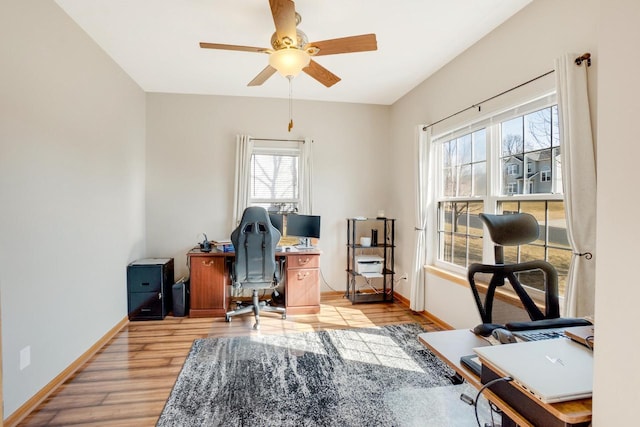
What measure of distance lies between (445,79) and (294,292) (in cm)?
288

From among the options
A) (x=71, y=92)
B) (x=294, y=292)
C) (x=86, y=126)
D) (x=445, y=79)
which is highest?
(x=445, y=79)

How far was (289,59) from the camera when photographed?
2047 mm

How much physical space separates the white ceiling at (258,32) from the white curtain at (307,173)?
84 centimetres

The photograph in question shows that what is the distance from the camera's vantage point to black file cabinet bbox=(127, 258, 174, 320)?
10.7ft

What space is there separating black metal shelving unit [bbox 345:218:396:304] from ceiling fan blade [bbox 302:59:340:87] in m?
1.91

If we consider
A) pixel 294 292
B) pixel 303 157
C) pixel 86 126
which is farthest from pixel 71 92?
pixel 294 292

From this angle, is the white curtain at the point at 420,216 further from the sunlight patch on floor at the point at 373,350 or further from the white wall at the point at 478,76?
the sunlight patch on floor at the point at 373,350

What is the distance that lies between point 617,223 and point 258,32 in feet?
8.81

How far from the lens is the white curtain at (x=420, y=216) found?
133 inches

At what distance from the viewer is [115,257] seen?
301 centimetres

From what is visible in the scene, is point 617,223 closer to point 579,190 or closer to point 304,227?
point 579,190

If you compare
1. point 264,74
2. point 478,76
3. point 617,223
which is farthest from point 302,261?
point 617,223

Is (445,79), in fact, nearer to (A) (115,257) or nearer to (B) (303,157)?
(B) (303,157)

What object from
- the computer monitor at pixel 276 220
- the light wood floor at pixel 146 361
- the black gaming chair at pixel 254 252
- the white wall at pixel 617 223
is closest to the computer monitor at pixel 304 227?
the computer monitor at pixel 276 220
